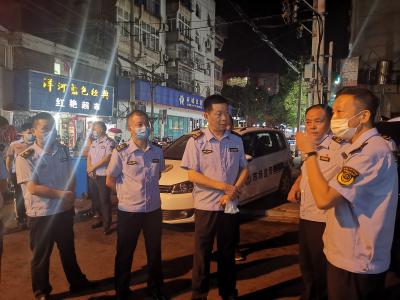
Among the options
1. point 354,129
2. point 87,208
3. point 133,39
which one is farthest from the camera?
point 133,39

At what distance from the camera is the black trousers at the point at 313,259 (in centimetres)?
337

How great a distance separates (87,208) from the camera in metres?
8.46

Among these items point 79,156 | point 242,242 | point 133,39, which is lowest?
point 242,242

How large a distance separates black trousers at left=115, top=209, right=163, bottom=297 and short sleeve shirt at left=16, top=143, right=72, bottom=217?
27.8 inches

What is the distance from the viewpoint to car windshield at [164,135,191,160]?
25.3ft

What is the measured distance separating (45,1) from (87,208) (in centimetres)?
1801

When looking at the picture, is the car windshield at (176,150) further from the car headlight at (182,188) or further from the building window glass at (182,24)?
the building window glass at (182,24)

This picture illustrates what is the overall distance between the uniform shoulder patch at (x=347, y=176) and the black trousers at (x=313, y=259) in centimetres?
151

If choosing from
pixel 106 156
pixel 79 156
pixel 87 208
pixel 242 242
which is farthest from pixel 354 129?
pixel 79 156

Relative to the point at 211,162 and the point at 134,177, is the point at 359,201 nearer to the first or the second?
the point at 211,162

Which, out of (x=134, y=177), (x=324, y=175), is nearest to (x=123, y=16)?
(x=134, y=177)

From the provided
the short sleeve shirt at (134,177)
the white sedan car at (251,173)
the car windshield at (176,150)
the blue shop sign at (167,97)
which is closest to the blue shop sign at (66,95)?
the blue shop sign at (167,97)

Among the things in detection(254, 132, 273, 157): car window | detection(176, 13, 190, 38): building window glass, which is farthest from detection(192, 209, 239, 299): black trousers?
detection(176, 13, 190, 38): building window glass

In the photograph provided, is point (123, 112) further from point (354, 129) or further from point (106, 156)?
point (354, 129)
